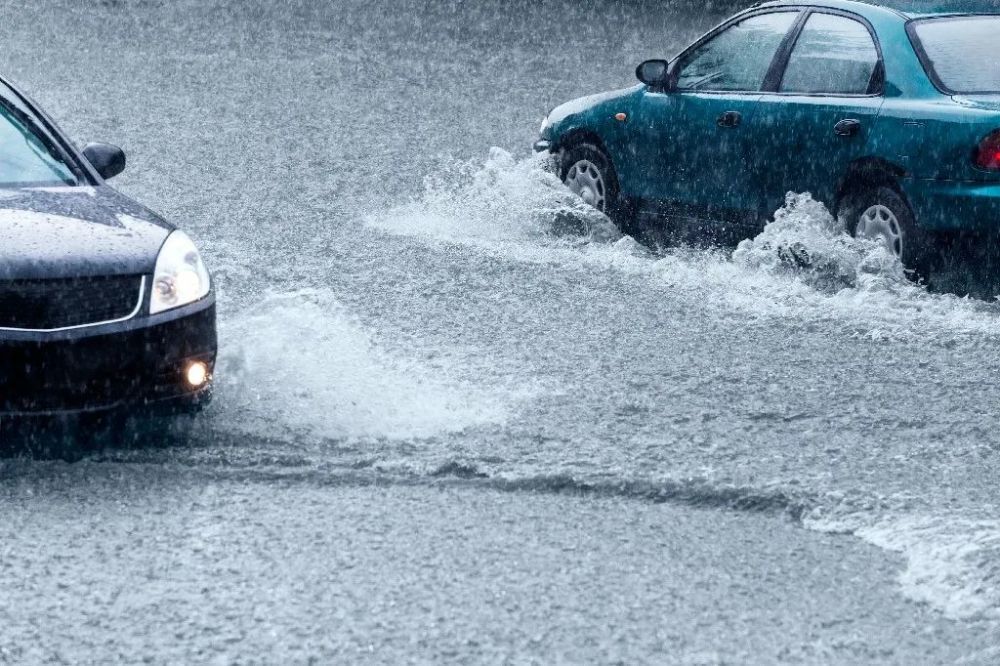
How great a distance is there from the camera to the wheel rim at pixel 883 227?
8414 millimetres

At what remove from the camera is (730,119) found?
9.42 meters

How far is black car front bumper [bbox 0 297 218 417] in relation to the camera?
5672 mm

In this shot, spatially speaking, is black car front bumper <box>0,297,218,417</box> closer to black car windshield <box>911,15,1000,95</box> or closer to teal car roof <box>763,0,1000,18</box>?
black car windshield <box>911,15,1000,95</box>

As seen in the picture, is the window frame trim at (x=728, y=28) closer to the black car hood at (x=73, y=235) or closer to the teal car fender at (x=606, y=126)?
the teal car fender at (x=606, y=126)

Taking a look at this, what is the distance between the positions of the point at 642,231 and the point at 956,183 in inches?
116

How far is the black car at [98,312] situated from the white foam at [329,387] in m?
0.48

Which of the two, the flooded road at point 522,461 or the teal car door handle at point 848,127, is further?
the teal car door handle at point 848,127

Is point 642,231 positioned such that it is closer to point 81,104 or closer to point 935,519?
point 935,519

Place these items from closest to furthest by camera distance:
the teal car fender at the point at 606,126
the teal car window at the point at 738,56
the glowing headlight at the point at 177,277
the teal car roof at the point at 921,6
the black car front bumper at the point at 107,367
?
the black car front bumper at the point at 107,367
the glowing headlight at the point at 177,277
the teal car roof at the point at 921,6
the teal car window at the point at 738,56
the teal car fender at the point at 606,126

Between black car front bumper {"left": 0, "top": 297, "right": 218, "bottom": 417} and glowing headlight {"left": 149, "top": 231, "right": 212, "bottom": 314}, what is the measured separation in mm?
52

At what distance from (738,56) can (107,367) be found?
5035 mm

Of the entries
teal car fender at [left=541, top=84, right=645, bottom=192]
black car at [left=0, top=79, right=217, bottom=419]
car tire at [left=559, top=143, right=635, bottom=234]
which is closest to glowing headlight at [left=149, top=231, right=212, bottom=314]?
black car at [left=0, top=79, right=217, bottom=419]

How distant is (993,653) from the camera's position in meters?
4.28

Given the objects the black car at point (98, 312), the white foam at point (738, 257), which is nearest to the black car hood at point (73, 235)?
the black car at point (98, 312)
